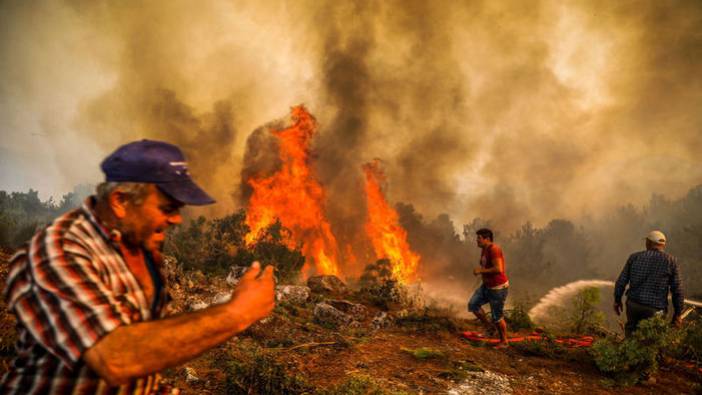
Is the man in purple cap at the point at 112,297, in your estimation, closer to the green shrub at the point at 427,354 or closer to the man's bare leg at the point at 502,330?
the green shrub at the point at 427,354

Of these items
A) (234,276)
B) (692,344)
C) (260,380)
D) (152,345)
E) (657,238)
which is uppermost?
(657,238)

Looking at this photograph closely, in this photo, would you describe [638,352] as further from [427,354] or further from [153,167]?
[153,167]

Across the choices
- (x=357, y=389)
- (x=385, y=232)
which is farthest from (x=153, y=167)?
(x=385, y=232)

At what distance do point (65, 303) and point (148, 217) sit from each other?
474 mm

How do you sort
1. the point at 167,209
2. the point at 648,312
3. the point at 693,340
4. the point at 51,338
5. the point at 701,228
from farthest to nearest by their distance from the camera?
the point at 701,228 < the point at 693,340 < the point at 648,312 < the point at 167,209 < the point at 51,338

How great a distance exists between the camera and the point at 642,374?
578 cm

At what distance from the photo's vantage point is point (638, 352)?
560 cm

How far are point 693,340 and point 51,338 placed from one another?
31.8 ft

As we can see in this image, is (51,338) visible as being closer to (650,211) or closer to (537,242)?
(537,242)

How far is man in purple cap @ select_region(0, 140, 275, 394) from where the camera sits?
3.79 ft

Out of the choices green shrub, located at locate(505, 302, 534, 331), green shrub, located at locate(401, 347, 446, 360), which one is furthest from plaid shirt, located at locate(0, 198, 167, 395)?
green shrub, located at locate(505, 302, 534, 331)

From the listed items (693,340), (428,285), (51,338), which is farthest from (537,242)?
(51,338)

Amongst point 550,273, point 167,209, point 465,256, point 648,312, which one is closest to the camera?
point 167,209

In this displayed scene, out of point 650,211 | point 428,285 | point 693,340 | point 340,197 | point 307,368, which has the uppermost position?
point 650,211
